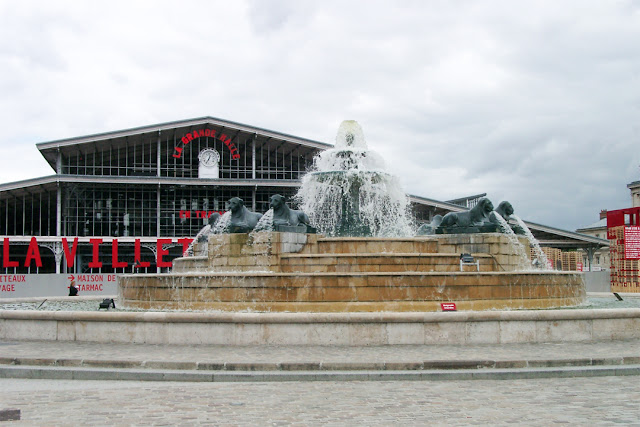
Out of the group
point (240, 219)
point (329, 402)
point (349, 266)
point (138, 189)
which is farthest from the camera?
point (138, 189)

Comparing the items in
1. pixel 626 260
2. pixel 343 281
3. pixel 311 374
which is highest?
pixel 626 260

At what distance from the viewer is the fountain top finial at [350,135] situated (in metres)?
26.6

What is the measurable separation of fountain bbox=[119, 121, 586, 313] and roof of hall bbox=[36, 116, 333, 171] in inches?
1231

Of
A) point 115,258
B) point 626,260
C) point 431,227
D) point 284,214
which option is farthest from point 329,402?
point 115,258

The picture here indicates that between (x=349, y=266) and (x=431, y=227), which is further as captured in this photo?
(x=431, y=227)

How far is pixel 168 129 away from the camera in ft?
181

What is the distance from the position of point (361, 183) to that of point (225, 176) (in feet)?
121

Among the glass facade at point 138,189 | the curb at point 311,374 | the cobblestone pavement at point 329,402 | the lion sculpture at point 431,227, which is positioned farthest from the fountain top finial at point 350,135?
the glass facade at point 138,189

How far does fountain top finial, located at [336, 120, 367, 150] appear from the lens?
26562mm

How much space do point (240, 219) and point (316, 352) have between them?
948 centimetres

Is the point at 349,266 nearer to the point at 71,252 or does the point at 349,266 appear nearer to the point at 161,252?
the point at 161,252

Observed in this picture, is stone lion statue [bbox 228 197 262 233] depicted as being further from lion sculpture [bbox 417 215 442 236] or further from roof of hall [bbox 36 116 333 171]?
roof of hall [bbox 36 116 333 171]

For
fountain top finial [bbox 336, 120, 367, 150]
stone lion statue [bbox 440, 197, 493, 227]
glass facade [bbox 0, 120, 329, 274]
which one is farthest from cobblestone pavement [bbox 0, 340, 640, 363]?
glass facade [bbox 0, 120, 329, 274]

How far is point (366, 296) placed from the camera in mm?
14344
